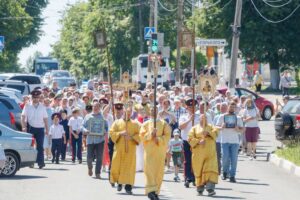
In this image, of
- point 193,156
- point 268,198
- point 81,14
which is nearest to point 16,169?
point 193,156

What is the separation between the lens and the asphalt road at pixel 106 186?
69.7ft

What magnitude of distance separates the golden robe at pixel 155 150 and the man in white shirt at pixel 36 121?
24.1 ft

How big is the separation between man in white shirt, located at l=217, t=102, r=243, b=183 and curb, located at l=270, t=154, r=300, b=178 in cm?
271

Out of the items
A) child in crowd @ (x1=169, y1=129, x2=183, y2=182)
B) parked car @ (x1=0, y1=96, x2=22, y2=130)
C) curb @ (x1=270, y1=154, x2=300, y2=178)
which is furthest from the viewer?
parked car @ (x1=0, y1=96, x2=22, y2=130)

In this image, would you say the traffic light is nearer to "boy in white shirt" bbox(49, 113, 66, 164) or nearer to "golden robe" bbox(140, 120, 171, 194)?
"boy in white shirt" bbox(49, 113, 66, 164)

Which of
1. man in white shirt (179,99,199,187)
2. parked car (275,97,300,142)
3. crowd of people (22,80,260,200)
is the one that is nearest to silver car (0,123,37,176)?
crowd of people (22,80,260,200)

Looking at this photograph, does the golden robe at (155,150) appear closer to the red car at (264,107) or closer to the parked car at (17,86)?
the parked car at (17,86)

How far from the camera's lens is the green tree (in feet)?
217

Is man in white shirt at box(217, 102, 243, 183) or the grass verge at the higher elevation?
man in white shirt at box(217, 102, 243, 183)

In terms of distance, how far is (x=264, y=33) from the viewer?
66312 millimetres

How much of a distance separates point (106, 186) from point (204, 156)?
2.18 metres

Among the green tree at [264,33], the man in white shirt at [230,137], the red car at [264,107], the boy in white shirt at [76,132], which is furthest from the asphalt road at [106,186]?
the green tree at [264,33]

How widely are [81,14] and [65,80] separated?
146 ft

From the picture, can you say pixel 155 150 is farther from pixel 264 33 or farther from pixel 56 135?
pixel 264 33
